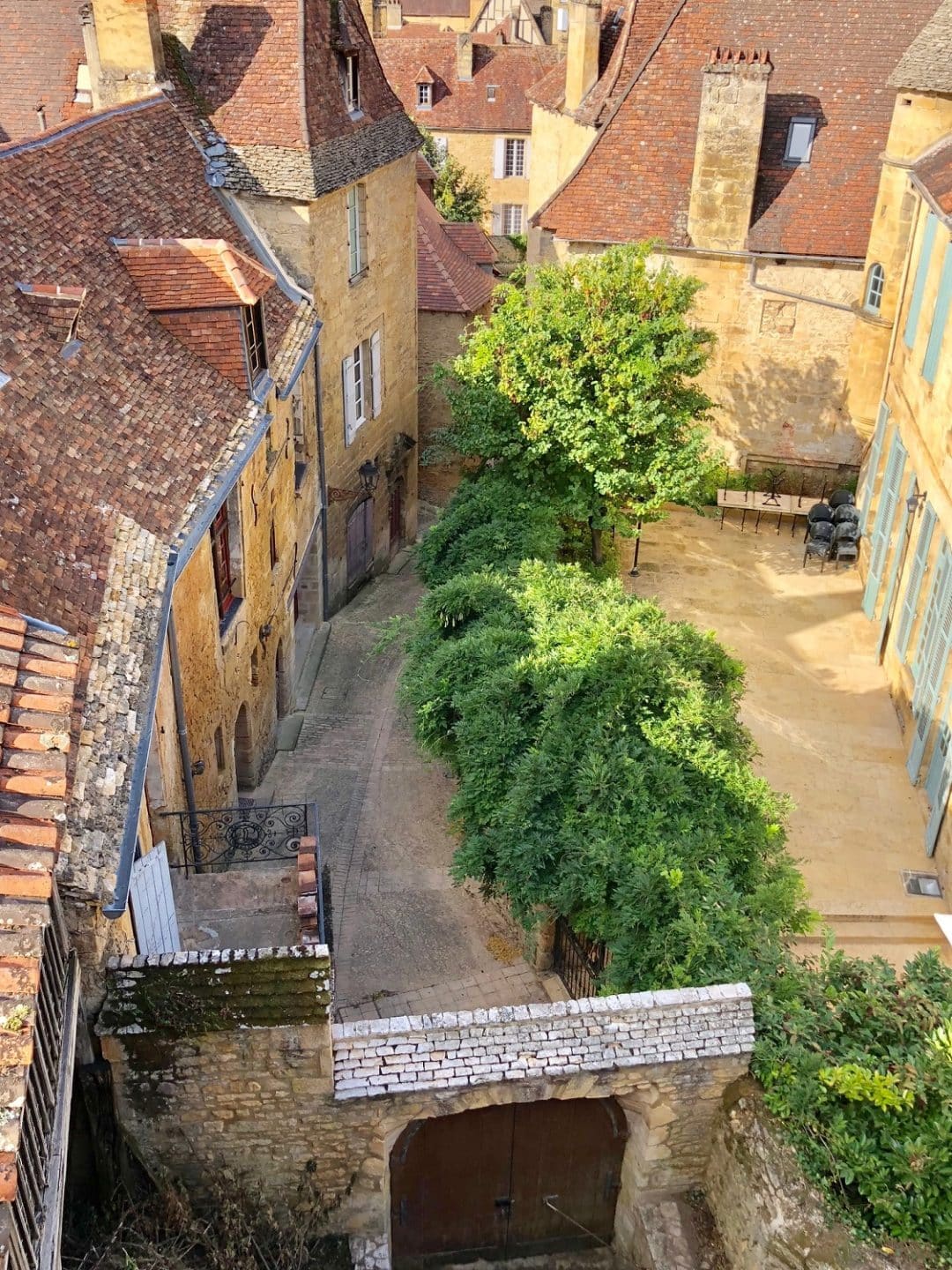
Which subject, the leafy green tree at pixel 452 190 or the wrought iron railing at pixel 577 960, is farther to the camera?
the leafy green tree at pixel 452 190

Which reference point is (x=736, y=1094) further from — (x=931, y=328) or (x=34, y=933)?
(x=931, y=328)

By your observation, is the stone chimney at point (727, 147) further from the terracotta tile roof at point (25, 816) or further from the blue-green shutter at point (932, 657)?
the terracotta tile roof at point (25, 816)

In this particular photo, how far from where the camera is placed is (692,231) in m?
25.2

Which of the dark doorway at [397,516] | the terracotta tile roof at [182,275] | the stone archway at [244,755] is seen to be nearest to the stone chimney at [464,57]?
the dark doorway at [397,516]

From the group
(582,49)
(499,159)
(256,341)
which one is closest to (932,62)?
(582,49)

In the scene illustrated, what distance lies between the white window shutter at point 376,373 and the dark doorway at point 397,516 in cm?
235

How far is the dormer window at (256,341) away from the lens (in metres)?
15.2

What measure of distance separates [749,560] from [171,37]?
14.7 metres

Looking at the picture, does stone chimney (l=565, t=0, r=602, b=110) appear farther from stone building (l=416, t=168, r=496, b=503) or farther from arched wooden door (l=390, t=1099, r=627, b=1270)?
arched wooden door (l=390, t=1099, r=627, b=1270)

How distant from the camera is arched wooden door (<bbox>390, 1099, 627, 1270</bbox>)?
10234 mm

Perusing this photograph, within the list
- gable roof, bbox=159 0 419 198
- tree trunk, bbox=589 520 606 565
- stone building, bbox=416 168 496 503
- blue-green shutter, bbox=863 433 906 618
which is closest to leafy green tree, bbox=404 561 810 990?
tree trunk, bbox=589 520 606 565

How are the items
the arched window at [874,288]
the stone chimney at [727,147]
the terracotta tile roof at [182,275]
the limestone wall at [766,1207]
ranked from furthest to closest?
the stone chimney at [727,147], the arched window at [874,288], the terracotta tile roof at [182,275], the limestone wall at [766,1207]

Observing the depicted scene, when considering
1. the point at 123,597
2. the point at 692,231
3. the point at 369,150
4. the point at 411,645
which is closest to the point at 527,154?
the point at 692,231

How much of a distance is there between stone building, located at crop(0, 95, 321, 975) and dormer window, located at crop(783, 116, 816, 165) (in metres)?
12.5
